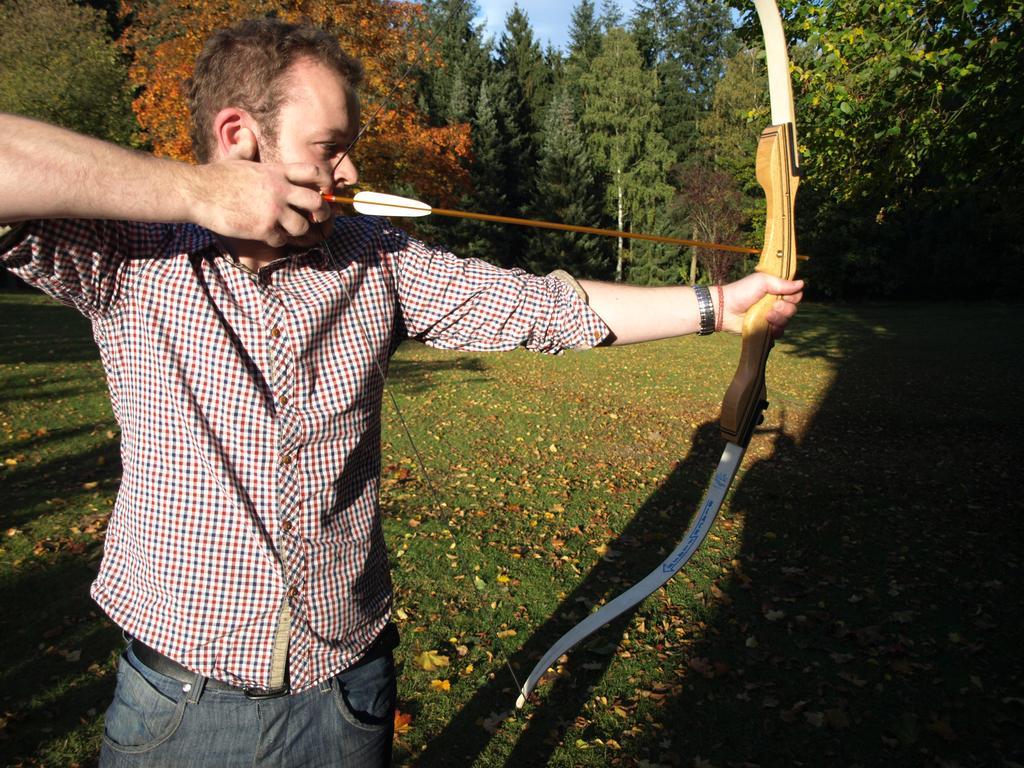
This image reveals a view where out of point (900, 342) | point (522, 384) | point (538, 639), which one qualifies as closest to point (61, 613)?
point (538, 639)

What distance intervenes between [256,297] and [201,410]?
0.76 feet

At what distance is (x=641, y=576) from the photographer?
4617mm

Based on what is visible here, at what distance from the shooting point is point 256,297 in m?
1.34

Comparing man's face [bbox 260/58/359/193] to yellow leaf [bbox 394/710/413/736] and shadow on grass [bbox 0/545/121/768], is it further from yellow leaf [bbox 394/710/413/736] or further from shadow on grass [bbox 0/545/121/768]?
shadow on grass [bbox 0/545/121/768]

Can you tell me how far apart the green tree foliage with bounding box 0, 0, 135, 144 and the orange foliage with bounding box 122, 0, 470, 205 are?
5.60m

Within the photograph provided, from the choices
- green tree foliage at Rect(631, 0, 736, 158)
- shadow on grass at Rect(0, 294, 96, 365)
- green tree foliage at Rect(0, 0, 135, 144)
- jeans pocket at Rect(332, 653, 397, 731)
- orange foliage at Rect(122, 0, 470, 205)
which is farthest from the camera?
green tree foliage at Rect(631, 0, 736, 158)

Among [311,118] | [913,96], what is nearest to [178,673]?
[311,118]

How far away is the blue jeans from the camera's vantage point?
1.30 m

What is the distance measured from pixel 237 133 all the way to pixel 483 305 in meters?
0.60

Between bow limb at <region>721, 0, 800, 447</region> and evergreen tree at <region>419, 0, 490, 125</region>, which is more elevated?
evergreen tree at <region>419, 0, 490, 125</region>

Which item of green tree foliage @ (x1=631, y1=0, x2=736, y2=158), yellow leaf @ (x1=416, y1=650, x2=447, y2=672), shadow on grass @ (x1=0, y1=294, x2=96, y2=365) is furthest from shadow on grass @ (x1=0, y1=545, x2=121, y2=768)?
green tree foliage @ (x1=631, y1=0, x2=736, y2=158)

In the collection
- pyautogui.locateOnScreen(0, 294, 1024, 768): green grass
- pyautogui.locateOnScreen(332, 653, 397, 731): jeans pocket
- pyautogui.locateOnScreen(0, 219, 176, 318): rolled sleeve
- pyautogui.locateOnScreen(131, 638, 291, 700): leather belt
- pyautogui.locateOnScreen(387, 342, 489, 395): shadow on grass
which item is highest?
pyautogui.locateOnScreen(0, 219, 176, 318): rolled sleeve

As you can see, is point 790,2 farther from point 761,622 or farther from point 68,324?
point 68,324

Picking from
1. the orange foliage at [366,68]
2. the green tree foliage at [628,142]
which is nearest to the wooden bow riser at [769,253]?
the orange foliage at [366,68]
